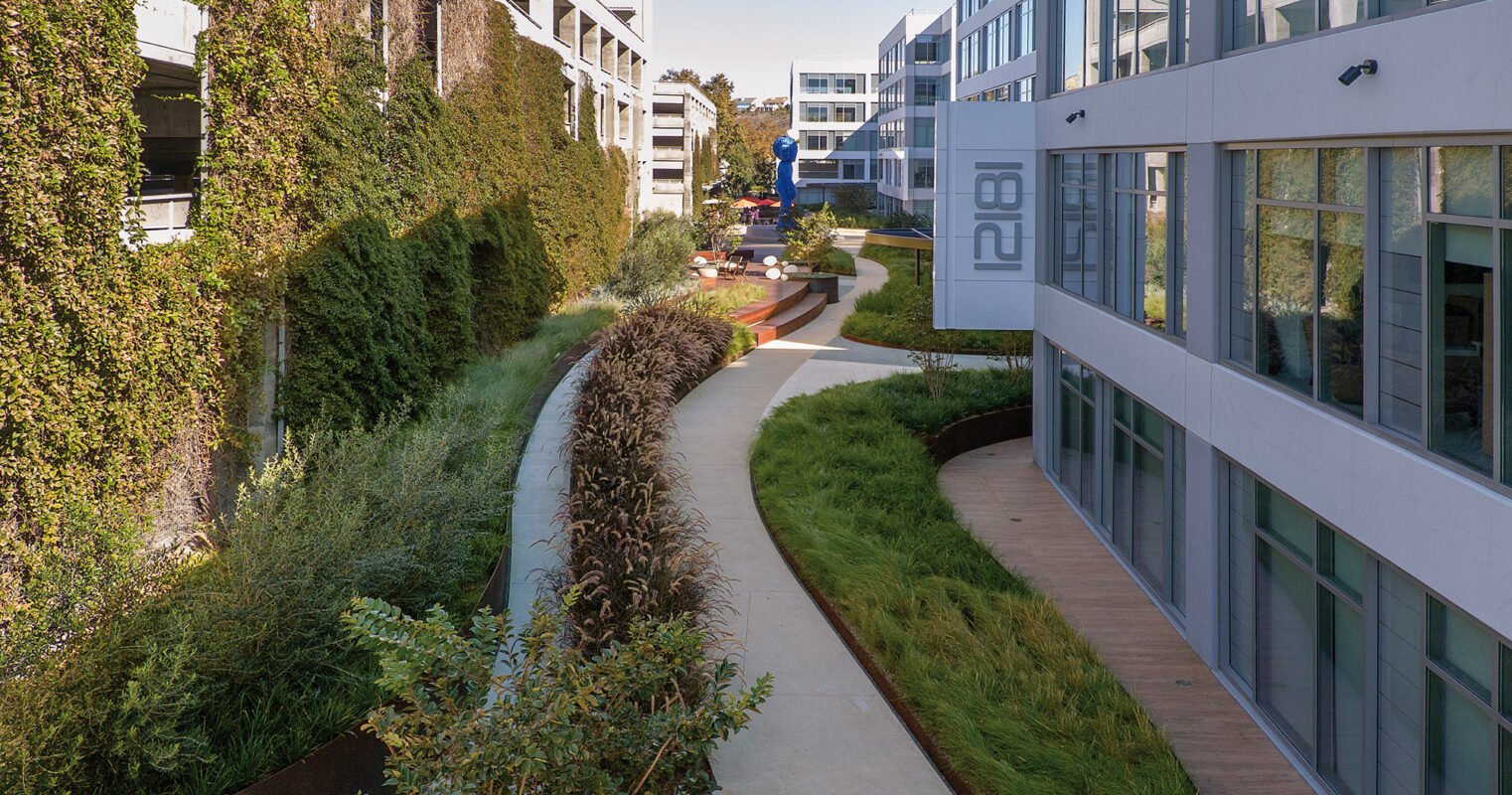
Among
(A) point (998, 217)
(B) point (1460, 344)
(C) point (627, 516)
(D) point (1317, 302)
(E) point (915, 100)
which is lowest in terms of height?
(C) point (627, 516)

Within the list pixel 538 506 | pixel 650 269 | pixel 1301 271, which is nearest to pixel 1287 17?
pixel 1301 271

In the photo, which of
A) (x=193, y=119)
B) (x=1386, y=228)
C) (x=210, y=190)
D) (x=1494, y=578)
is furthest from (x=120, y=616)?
(x=193, y=119)

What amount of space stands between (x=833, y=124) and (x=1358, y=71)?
93101mm

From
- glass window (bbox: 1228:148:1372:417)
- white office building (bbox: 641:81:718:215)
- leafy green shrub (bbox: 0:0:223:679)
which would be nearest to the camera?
glass window (bbox: 1228:148:1372:417)

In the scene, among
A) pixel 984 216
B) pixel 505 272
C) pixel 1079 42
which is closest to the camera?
pixel 1079 42

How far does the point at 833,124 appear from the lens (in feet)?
322

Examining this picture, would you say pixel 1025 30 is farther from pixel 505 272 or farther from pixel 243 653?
pixel 243 653

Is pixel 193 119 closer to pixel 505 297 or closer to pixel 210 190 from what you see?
pixel 505 297

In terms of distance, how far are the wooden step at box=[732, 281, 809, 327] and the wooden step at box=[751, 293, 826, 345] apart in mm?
127

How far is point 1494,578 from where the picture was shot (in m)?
5.98

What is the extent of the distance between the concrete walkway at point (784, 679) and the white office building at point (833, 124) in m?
83.2

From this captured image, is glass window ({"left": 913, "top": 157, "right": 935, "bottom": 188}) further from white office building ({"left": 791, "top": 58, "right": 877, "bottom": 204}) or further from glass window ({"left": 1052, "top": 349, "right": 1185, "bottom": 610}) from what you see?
glass window ({"left": 1052, "top": 349, "right": 1185, "bottom": 610})

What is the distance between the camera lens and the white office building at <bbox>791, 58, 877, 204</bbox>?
97250mm

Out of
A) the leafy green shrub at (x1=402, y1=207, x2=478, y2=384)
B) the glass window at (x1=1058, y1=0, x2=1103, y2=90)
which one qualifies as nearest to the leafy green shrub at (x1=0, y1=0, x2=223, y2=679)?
Result: the leafy green shrub at (x1=402, y1=207, x2=478, y2=384)
